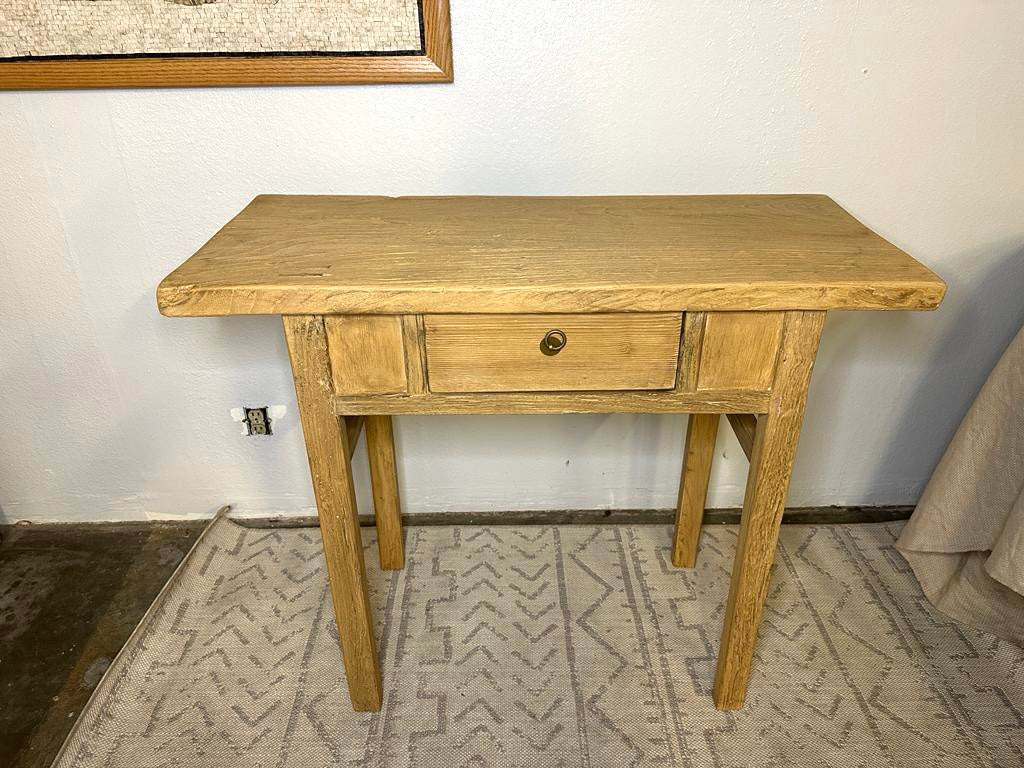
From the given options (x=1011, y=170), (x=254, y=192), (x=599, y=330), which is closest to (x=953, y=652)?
(x=1011, y=170)

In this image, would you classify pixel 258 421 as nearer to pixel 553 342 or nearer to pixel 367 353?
pixel 367 353

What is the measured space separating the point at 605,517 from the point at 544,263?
110cm

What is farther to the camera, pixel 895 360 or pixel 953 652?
pixel 895 360

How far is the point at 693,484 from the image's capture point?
1.70 metres

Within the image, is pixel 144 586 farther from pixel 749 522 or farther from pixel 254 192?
pixel 749 522

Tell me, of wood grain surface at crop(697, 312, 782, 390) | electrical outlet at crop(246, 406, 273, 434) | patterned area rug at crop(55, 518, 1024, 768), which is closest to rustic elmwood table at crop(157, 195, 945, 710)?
wood grain surface at crop(697, 312, 782, 390)

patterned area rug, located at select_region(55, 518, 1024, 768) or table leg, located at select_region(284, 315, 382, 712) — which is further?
patterned area rug, located at select_region(55, 518, 1024, 768)

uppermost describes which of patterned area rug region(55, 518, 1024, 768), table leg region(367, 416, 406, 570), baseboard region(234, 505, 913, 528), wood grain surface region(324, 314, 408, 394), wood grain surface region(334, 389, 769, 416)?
wood grain surface region(324, 314, 408, 394)

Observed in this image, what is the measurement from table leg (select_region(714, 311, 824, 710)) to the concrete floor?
1.39 m

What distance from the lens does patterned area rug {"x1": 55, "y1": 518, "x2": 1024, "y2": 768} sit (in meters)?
1.37

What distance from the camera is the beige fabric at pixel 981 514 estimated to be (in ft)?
5.09

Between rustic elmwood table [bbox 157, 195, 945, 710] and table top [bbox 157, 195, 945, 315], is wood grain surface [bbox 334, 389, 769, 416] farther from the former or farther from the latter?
table top [bbox 157, 195, 945, 315]

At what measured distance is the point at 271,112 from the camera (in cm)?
151

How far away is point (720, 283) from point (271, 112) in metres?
1.08
